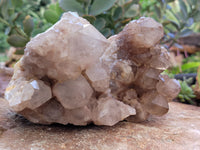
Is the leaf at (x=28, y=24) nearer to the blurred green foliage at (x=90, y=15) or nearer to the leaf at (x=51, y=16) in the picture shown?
the blurred green foliage at (x=90, y=15)

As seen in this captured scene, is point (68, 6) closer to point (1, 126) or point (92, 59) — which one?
point (92, 59)

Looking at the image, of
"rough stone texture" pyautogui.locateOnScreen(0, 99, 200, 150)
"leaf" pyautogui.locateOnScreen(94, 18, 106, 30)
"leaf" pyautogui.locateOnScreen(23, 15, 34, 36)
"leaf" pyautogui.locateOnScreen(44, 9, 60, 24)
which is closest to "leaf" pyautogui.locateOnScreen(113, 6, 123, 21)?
"leaf" pyautogui.locateOnScreen(94, 18, 106, 30)

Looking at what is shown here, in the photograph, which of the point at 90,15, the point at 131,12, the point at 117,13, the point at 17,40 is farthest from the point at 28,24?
the point at 131,12

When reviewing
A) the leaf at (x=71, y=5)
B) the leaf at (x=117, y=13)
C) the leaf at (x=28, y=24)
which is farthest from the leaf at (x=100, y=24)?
the leaf at (x=28, y=24)

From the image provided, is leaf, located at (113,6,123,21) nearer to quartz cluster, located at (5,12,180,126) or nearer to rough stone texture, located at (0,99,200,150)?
quartz cluster, located at (5,12,180,126)

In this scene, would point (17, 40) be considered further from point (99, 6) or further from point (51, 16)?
point (99, 6)

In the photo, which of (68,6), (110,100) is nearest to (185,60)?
(68,6)
